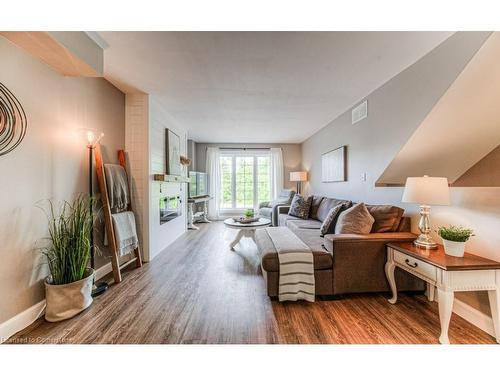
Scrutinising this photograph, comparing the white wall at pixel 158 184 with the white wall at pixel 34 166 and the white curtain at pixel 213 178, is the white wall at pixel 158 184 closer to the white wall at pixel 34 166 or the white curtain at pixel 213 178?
the white wall at pixel 34 166

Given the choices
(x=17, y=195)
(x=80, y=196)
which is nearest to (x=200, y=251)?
(x=80, y=196)

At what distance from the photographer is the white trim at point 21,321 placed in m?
1.54

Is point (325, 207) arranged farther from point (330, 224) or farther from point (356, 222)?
point (356, 222)

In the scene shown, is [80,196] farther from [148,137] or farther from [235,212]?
[235,212]

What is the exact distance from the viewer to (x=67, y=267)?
1.87 meters

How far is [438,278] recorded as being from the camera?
152 cm

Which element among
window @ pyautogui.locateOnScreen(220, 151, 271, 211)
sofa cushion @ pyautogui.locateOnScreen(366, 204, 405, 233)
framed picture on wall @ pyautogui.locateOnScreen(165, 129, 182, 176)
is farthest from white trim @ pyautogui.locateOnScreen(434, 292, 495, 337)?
window @ pyautogui.locateOnScreen(220, 151, 271, 211)

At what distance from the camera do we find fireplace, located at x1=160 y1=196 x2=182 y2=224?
12.0 ft

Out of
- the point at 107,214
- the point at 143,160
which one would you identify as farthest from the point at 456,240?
the point at 143,160

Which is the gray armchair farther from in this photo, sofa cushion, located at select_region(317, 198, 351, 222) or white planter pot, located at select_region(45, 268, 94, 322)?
white planter pot, located at select_region(45, 268, 94, 322)

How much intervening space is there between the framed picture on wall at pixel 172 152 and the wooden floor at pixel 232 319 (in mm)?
2082

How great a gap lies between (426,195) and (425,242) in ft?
1.50

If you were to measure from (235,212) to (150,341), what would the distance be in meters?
5.27

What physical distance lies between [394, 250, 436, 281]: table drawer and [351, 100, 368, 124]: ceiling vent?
6.85 feet
